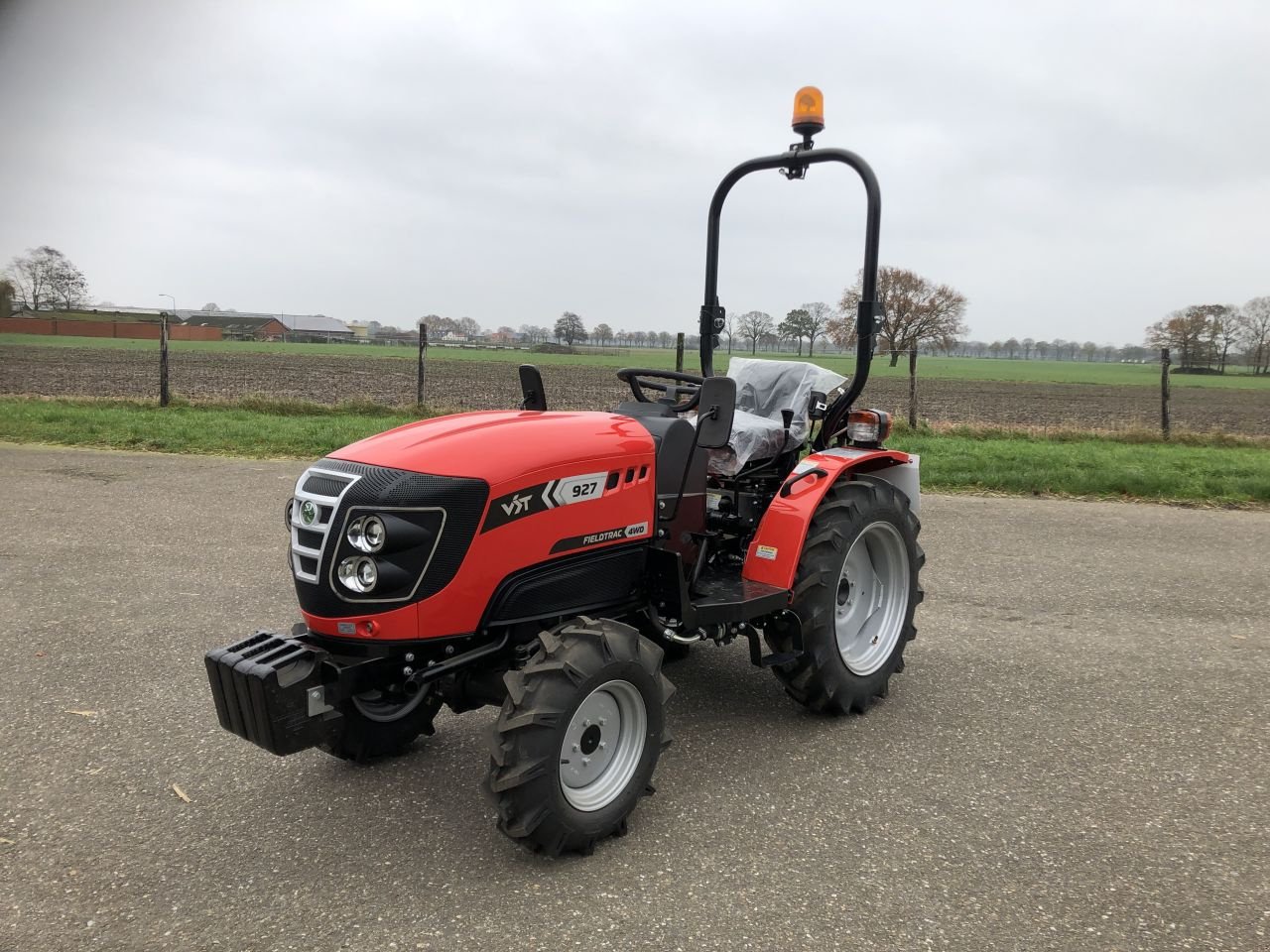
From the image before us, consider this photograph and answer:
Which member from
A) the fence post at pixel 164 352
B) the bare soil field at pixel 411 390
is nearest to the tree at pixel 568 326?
the bare soil field at pixel 411 390

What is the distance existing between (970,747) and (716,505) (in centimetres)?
137

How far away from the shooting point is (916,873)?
2.52 meters

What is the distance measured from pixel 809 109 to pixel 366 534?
2.44 m

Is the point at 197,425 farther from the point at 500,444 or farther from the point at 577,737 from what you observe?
the point at 577,737

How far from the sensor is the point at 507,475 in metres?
2.68

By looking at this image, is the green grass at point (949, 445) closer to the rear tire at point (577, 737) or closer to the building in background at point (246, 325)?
the rear tire at point (577, 737)

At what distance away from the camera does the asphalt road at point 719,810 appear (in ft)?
7.48

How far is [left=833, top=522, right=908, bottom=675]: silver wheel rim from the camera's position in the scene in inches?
153

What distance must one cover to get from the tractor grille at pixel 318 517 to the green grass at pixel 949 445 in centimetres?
733

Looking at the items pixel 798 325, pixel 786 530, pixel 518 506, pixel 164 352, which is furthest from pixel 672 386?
pixel 164 352

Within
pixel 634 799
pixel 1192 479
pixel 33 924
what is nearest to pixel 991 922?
pixel 634 799

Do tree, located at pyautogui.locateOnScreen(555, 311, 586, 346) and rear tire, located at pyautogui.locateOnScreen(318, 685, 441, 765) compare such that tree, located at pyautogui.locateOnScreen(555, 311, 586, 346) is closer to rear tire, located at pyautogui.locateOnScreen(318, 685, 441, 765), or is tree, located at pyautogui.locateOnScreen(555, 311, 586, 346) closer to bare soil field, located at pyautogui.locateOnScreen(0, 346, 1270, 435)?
bare soil field, located at pyautogui.locateOnScreen(0, 346, 1270, 435)

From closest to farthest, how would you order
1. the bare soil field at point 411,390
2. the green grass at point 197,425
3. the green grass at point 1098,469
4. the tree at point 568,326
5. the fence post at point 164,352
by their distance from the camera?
the green grass at point 1098,469 → the green grass at point 197,425 → the fence post at point 164,352 → the bare soil field at point 411,390 → the tree at point 568,326

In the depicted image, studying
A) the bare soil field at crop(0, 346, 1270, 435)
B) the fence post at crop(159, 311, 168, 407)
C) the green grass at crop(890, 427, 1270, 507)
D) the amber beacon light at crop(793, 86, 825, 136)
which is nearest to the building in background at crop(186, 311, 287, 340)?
the bare soil field at crop(0, 346, 1270, 435)
